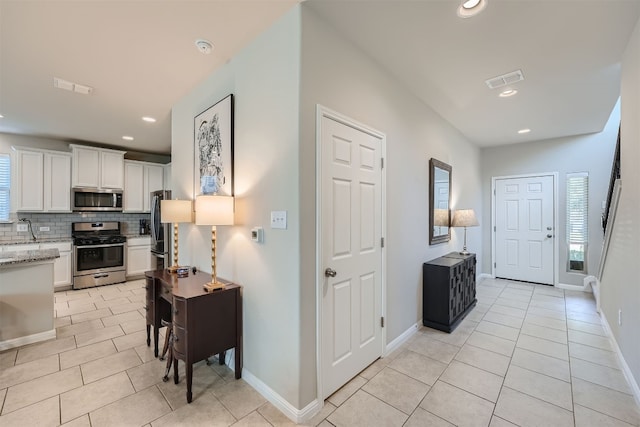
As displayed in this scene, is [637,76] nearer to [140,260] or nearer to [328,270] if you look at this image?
[328,270]

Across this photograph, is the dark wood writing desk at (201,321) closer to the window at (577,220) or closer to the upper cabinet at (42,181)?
the upper cabinet at (42,181)

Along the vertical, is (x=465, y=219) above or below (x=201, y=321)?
above

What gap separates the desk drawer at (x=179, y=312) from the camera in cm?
192

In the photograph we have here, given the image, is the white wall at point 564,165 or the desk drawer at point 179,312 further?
the white wall at point 564,165

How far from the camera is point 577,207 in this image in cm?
468

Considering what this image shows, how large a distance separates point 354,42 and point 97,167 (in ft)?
17.3

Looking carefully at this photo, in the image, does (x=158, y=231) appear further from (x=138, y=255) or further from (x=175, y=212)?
(x=175, y=212)

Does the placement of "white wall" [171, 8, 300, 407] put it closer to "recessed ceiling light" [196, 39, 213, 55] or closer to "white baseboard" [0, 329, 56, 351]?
"recessed ceiling light" [196, 39, 213, 55]

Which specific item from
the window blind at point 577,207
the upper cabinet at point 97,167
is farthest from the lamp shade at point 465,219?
the upper cabinet at point 97,167

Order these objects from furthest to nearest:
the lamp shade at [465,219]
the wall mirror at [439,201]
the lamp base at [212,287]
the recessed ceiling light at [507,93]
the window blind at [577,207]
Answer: the window blind at [577,207] < the lamp shade at [465,219] < the wall mirror at [439,201] < the recessed ceiling light at [507,93] < the lamp base at [212,287]

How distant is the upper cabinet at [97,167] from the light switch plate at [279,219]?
4.90 m

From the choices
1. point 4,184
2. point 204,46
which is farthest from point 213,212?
point 4,184

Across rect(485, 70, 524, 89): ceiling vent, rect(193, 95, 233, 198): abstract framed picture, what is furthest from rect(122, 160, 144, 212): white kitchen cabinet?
rect(485, 70, 524, 89): ceiling vent

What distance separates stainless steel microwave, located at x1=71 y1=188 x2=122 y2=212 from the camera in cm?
482
